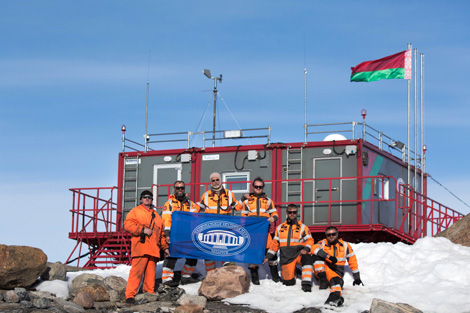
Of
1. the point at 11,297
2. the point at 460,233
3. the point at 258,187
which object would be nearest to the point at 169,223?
the point at 258,187

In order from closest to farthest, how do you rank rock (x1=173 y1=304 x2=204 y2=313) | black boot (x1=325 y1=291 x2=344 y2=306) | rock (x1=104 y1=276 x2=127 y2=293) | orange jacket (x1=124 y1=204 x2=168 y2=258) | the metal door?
1. rock (x1=173 y1=304 x2=204 y2=313)
2. black boot (x1=325 y1=291 x2=344 y2=306)
3. orange jacket (x1=124 y1=204 x2=168 y2=258)
4. rock (x1=104 y1=276 x2=127 y2=293)
5. the metal door

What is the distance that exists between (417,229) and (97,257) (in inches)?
376

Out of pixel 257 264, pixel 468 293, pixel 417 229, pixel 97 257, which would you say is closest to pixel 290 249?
pixel 257 264

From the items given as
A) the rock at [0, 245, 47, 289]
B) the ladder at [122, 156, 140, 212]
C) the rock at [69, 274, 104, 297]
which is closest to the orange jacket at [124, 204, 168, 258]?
the rock at [69, 274, 104, 297]

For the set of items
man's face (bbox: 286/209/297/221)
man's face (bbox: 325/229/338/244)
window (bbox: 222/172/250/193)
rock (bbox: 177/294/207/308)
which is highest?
window (bbox: 222/172/250/193)

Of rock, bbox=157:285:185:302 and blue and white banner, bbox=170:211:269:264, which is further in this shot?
blue and white banner, bbox=170:211:269:264

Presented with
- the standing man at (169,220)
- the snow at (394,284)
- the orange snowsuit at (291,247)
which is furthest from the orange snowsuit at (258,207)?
the snow at (394,284)

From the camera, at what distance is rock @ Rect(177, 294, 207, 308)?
15.0m

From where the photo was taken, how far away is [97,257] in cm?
2447

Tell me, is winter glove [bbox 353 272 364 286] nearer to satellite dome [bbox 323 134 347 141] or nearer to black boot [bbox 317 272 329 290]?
black boot [bbox 317 272 329 290]

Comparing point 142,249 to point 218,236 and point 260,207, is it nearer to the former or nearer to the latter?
point 218,236

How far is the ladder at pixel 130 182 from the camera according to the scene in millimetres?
25094

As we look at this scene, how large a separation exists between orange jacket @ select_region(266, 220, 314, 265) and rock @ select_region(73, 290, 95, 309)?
389cm

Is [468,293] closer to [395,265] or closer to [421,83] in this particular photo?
[395,265]
